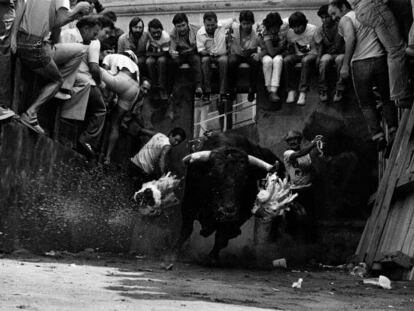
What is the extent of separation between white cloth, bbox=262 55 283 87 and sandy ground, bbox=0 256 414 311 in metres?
5.02

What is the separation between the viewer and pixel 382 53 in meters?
15.0

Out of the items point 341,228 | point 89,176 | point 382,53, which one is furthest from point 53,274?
point 341,228

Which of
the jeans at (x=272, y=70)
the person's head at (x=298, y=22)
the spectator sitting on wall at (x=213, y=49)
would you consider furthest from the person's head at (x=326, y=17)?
the spectator sitting on wall at (x=213, y=49)

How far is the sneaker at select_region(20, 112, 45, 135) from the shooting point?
13.4 meters

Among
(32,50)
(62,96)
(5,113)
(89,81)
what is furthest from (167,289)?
(89,81)

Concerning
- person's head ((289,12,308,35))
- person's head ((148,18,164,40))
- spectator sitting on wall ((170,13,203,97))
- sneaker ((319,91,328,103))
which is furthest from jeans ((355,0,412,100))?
person's head ((148,18,164,40))

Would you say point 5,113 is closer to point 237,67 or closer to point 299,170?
point 299,170

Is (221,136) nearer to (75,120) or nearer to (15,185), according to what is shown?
(75,120)

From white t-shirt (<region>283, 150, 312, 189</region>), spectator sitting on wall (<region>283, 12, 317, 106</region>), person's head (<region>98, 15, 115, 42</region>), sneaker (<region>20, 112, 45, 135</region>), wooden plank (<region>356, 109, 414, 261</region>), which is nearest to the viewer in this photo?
sneaker (<region>20, 112, 45, 135</region>)

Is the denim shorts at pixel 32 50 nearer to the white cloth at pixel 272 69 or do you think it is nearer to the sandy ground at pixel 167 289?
the sandy ground at pixel 167 289

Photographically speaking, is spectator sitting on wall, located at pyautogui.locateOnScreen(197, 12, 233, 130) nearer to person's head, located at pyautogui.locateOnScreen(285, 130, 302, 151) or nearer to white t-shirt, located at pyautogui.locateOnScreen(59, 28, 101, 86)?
person's head, located at pyautogui.locateOnScreen(285, 130, 302, 151)

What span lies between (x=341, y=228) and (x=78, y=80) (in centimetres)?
528

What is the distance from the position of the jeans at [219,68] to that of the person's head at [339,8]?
6.47ft

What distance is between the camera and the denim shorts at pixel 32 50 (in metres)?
13.3
